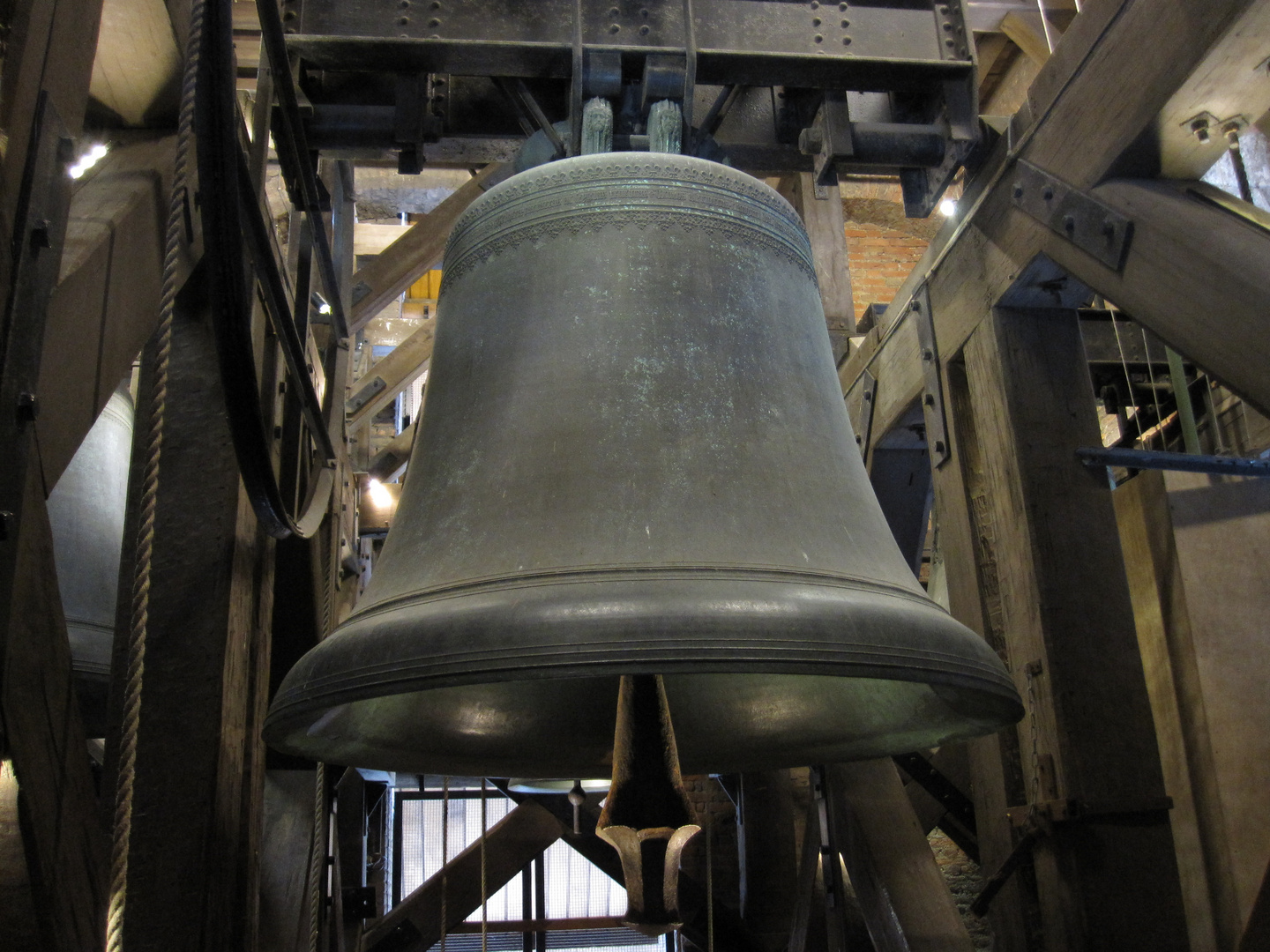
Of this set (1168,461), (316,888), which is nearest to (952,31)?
(1168,461)

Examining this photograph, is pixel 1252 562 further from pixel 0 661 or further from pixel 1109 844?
pixel 0 661

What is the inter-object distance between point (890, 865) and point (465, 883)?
3258 mm

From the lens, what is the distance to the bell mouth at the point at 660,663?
1263 millimetres

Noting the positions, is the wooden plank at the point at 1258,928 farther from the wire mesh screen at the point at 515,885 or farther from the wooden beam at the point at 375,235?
the wooden beam at the point at 375,235

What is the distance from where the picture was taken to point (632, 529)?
148cm

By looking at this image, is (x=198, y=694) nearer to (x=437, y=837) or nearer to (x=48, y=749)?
(x=48, y=749)

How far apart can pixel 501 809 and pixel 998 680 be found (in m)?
8.47

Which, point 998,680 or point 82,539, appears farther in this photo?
point 82,539

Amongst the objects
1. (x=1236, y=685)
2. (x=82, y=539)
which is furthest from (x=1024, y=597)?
(x=82, y=539)

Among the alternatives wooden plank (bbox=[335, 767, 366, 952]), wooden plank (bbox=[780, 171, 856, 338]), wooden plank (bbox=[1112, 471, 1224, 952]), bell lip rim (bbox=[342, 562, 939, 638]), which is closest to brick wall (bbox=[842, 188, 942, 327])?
wooden plank (bbox=[780, 171, 856, 338])

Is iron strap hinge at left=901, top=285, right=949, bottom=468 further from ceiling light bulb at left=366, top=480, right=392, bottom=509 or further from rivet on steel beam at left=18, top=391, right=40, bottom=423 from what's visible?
ceiling light bulb at left=366, top=480, right=392, bottom=509

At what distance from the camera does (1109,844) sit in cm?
Answer: 248

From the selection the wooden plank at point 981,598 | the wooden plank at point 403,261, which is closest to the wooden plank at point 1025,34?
the wooden plank at point 403,261

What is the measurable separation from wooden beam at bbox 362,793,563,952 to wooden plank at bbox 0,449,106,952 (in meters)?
3.85
